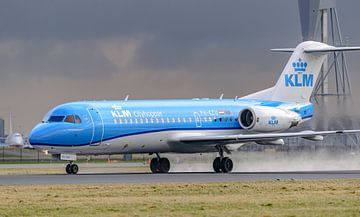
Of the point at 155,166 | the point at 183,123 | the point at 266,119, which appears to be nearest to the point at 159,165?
the point at 155,166

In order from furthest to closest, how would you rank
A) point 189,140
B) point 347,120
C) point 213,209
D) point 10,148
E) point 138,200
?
point 10,148, point 347,120, point 189,140, point 138,200, point 213,209

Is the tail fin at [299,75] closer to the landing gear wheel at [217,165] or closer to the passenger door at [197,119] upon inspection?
the passenger door at [197,119]

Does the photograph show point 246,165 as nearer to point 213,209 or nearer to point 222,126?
point 222,126

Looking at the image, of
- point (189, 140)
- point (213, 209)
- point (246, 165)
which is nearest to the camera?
point (213, 209)

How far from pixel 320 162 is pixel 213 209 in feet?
123

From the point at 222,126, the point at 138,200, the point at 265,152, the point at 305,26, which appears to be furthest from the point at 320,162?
the point at 305,26

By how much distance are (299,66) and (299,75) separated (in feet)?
1.89

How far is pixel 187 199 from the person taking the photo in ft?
109

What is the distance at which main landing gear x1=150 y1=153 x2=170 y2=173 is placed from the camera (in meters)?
61.4

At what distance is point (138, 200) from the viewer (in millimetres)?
33031

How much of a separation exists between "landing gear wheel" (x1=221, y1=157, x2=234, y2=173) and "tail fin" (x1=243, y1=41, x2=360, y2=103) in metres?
7.01

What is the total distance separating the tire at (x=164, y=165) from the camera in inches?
2410

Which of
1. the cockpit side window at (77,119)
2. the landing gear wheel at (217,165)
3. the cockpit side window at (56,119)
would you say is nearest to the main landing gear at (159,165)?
the landing gear wheel at (217,165)

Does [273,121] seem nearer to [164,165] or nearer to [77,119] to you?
[164,165]
